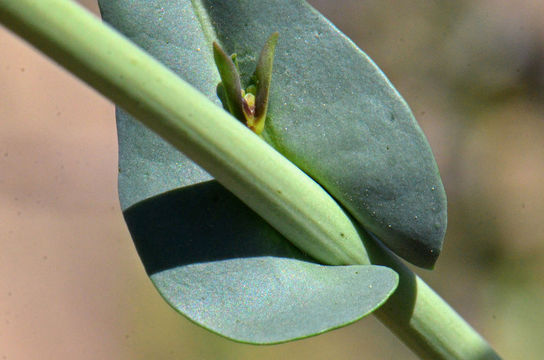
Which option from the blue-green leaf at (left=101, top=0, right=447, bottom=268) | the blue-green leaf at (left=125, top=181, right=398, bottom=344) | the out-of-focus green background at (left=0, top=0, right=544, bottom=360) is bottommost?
the out-of-focus green background at (left=0, top=0, right=544, bottom=360)

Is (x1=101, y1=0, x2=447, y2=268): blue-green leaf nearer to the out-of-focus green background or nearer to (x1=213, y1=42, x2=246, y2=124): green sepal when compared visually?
(x1=213, y1=42, x2=246, y2=124): green sepal

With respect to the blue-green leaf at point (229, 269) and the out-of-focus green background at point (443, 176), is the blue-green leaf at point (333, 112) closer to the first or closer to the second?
the blue-green leaf at point (229, 269)

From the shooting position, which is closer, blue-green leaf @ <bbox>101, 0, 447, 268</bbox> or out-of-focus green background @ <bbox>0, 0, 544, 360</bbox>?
blue-green leaf @ <bbox>101, 0, 447, 268</bbox>

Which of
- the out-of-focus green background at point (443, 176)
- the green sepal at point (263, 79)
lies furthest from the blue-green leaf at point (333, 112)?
the out-of-focus green background at point (443, 176)

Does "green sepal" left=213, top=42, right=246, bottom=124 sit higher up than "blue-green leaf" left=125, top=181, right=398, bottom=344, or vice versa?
"green sepal" left=213, top=42, right=246, bottom=124

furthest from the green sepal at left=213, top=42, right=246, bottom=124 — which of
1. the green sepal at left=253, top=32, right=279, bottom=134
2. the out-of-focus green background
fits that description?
the out-of-focus green background

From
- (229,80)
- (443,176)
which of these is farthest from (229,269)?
(443,176)

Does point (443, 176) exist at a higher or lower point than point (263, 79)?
lower

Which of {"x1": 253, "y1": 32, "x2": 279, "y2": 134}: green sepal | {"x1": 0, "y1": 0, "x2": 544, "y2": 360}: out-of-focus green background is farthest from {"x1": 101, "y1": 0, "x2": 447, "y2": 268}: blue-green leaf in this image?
{"x1": 0, "y1": 0, "x2": 544, "y2": 360}: out-of-focus green background

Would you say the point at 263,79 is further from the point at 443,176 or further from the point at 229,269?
the point at 443,176

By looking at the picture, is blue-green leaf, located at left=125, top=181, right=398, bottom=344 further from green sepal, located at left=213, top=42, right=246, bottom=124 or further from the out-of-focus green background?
the out-of-focus green background
